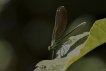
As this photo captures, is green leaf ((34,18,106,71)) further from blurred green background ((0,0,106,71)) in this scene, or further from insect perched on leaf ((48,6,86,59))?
blurred green background ((0,0,106,71))

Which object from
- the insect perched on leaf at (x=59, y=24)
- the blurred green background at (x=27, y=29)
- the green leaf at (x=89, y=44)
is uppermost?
the green leaf at (x=89, y=44)

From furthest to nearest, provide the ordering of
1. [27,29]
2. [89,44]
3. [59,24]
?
[27,29] < [59,24] < [89,44]

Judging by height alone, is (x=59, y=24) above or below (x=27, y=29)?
above

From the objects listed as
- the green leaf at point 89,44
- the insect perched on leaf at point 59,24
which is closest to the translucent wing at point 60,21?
the insect perched on leaf at point 59,24

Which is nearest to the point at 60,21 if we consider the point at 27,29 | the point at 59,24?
the point at 59,24

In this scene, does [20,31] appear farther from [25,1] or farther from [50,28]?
[50,28]

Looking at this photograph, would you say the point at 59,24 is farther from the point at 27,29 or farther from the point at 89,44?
the point at 27,29

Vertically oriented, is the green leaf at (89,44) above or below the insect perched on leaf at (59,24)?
above

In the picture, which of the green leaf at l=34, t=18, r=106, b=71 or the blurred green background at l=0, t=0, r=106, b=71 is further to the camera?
the blurred green background at l=0, t=0, r=106, b=71

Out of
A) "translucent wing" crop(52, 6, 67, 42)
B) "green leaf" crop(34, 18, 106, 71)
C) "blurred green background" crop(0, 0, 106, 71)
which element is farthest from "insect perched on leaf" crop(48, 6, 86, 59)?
"blurred green background" crop(0, 0, 106, 71)

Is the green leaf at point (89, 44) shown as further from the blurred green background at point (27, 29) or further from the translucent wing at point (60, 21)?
the blurred green background at point (27, 29)

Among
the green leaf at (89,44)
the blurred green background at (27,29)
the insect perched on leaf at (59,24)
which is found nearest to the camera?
the green leaf at (89,44)
